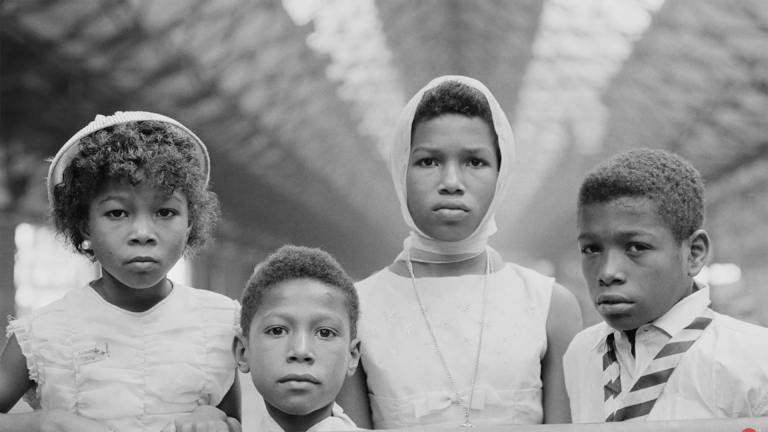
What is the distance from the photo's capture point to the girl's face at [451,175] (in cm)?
240

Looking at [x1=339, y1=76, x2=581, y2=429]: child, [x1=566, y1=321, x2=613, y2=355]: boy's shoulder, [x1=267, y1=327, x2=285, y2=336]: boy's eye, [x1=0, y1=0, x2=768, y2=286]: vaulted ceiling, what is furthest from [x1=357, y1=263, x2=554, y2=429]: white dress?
[x1=0, y1=0, x2=768, y2=286]: vaulted ceiling

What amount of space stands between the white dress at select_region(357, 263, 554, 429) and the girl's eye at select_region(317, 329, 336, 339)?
0.41 metres

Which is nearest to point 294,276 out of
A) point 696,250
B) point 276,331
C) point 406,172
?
point 276,331

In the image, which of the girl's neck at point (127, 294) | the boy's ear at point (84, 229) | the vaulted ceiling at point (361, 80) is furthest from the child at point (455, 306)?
the vaulted ceiling at point (361, 80)

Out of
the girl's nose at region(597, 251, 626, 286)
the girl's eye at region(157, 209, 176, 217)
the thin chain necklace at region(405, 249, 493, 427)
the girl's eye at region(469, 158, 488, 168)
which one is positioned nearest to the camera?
the girl's nose at region(597, 251, 626, 286)

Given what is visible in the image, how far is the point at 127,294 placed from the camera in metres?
2.27

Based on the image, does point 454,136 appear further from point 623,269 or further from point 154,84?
point 154,84

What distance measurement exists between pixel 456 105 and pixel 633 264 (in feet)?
2.31

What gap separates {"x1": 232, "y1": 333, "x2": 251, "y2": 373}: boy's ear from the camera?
2.11m

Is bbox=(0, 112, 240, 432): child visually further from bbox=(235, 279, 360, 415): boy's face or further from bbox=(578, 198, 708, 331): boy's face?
bbox=(578, 198, 708, 331): boy's face

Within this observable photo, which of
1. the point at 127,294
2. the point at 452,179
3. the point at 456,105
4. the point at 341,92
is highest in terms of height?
the point at 341,92

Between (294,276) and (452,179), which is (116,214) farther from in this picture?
(452,179)

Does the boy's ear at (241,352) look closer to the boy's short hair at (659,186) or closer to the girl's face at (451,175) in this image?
the girl's face at (451,175)

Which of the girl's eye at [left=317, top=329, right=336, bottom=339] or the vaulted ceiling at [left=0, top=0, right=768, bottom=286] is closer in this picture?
the girl's eye at [left=317, top=329, right=336, bottom=339]
